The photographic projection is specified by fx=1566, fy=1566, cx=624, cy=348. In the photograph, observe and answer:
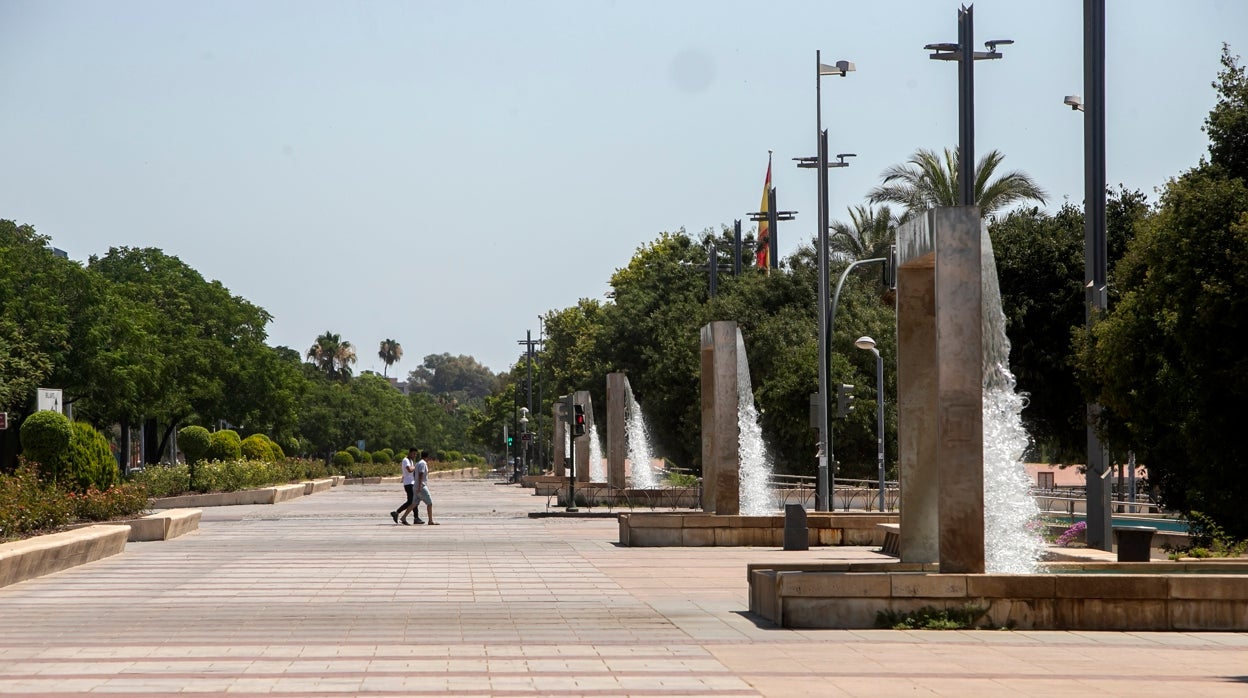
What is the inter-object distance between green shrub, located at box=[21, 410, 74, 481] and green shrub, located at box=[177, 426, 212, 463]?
25.4 metres

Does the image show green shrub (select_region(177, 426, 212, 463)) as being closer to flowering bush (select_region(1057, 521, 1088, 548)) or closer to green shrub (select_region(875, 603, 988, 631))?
flowering bush (select_region(1057, 521, 1088, 548))

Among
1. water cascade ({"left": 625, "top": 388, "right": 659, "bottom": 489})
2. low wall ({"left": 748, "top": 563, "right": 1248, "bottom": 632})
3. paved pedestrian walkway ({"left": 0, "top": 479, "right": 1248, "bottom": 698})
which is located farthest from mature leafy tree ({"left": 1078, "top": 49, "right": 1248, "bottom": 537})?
water cascade ({"left": 625, "top": 388, "right": 659, "bottom": 489})

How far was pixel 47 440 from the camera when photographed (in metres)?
25.3

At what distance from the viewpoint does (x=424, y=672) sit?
1077 cm

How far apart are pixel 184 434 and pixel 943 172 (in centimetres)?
2543

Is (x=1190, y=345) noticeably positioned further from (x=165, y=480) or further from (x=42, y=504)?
(x=165, y=480)

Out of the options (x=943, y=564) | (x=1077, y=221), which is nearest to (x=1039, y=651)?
(x=943, y=564)

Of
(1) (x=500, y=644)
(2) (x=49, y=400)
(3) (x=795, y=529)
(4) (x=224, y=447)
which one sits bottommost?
(1) (x=500, y=644)

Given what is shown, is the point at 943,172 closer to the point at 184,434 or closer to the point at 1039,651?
the point at 184,434

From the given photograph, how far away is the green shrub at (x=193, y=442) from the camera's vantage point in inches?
2002

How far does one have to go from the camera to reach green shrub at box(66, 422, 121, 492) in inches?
1033

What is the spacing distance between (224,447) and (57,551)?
35794 millimetres

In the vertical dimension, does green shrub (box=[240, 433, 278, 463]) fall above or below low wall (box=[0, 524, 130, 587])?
above

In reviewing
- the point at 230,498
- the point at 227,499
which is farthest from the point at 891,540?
the point at 230,498
